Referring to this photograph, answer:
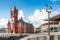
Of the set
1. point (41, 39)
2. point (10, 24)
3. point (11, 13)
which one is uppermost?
point (11, 13)

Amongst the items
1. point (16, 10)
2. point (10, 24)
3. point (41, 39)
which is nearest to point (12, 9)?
point (16, 10)

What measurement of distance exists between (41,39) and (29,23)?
4698 centimetres

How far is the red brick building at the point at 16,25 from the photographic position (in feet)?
A: 232

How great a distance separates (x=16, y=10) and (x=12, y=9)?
5.98 ft

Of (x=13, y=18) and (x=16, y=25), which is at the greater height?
(x=13, y=18)

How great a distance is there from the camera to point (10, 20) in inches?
2894

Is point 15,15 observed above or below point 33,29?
above

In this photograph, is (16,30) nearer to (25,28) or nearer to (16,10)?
(25,28)

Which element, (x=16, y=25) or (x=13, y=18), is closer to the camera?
(x=13, y=18)

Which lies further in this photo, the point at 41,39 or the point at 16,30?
the point at 16,30

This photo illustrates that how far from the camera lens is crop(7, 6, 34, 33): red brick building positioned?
7056cm

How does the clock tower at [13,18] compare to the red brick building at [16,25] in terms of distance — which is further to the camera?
the clock tower at [13,18]

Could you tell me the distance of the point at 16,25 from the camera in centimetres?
7194

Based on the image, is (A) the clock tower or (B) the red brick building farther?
(A) the clock tower
